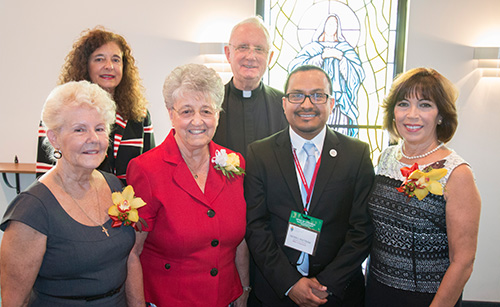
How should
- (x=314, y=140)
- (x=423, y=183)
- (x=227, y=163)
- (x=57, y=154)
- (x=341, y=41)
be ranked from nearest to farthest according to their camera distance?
1. (x=57, y=154)
2. (x=423, y=183)
3. (x=227, y=163)
4. (x=314, y=140)
5. (x=341, y=41)

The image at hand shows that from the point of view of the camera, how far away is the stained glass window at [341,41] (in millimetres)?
4469

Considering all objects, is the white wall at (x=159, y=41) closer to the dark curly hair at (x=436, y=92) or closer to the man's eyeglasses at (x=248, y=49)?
the man's eyeglasses at (x=248, y=49)

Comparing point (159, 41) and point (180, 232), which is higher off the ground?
point (159, 41)

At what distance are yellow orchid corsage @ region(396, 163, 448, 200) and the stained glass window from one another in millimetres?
2849

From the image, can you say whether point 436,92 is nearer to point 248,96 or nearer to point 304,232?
point 304,232

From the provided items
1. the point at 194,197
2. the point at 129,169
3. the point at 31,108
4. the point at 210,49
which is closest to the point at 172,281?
the point at 194,197

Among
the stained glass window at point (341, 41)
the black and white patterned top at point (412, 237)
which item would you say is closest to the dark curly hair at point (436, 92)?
the black and white patterned top at point (412, 237)

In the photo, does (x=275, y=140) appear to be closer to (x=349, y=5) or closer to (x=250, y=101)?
(x=250, y=101)

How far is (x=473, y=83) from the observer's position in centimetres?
430

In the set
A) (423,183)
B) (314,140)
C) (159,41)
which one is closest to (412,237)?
(423,183)

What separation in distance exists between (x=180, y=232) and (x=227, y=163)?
1.52 ft

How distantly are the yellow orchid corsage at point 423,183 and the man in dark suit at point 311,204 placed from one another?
296 mm

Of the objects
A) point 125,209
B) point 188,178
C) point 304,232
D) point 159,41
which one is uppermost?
point 159,41

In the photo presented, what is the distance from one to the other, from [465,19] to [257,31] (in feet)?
10.0
